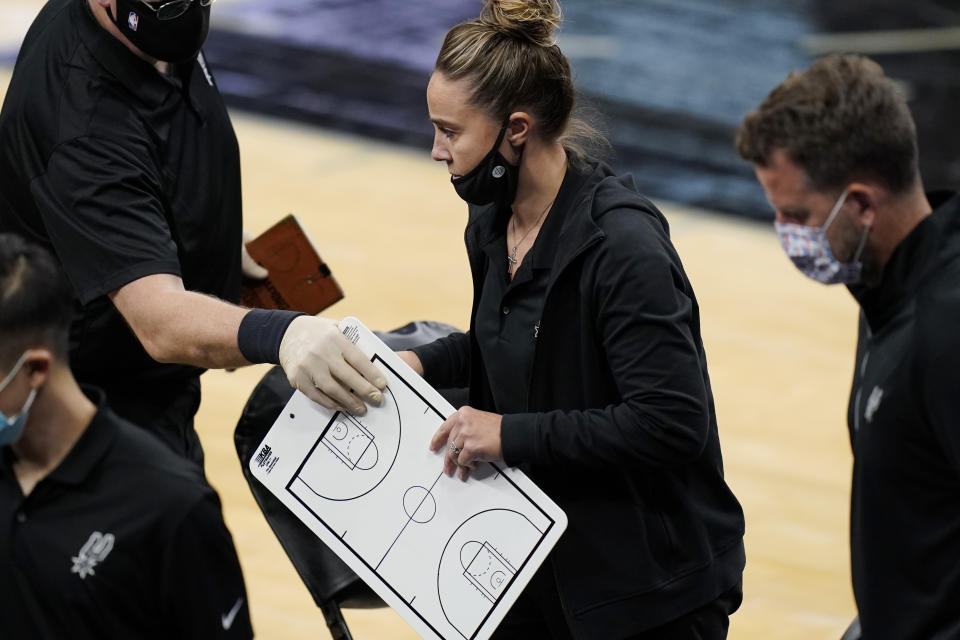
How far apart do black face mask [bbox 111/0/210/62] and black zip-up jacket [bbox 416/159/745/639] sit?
93 centimetres

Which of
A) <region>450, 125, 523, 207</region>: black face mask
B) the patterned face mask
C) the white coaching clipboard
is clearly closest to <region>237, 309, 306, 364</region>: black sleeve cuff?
the white coaching clipboard

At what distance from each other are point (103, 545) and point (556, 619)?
0.95 metres

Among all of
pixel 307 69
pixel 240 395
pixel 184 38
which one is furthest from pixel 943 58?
pixel 184 38

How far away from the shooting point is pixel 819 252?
2.25 metres

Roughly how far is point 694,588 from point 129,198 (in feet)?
4.38

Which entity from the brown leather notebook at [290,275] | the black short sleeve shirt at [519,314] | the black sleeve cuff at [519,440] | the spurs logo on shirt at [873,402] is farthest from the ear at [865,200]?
the brown leather notebook at [290,275]

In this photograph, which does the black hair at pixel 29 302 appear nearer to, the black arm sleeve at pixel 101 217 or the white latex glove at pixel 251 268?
the black arm sleeve at pixel 101 217

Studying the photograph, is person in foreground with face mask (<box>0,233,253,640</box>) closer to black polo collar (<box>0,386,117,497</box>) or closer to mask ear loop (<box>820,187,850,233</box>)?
black polo collar (<box>0,386,117,497</box>)

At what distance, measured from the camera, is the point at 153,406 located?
312cm

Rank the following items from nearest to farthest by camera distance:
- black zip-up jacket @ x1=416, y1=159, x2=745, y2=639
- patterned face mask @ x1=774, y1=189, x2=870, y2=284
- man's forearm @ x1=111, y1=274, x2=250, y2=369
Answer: patterned face mask @ x1=774, y1=189, x2=870, y2=284 → black zip-up jacket @ x1=416, y1=159, x2=745, y2=639 → man's forearm @ x1=111, y1=274, x2=250, y2=369

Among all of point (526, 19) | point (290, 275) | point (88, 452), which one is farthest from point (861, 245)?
point (290, 275)

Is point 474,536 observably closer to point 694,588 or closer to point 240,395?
point 694,588

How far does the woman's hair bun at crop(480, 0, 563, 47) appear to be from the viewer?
8.39 ft

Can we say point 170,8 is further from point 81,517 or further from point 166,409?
point 81,517
